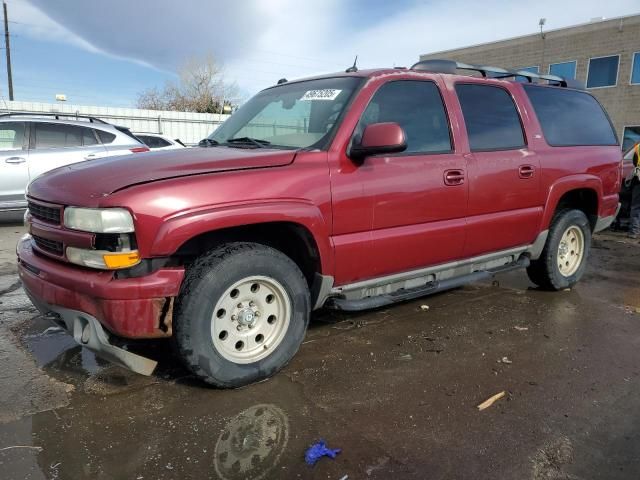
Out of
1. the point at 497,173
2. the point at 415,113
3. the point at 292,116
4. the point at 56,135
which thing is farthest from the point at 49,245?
the point at 56,135

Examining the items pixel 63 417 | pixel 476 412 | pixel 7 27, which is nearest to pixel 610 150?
pixel 476 412

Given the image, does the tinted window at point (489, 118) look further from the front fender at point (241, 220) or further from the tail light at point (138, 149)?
the tail light at point (138, 149)

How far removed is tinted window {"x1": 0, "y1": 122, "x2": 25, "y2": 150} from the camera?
24.7 feet

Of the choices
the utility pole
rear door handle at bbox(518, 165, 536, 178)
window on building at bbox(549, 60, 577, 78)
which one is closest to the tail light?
rear door handle at bbox(518, 165, 536, 178)

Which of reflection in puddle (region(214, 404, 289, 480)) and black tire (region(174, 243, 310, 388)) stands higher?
black tire (region(174, 243, 310, 388))

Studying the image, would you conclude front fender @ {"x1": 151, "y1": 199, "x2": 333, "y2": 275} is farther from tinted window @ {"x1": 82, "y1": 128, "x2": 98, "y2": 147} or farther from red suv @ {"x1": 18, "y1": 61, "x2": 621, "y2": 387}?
tinted window @ {"x1": 82, "y1": 128, "x2": 98, "y2": 147}

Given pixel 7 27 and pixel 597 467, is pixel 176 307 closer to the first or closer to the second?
pixel 597 467

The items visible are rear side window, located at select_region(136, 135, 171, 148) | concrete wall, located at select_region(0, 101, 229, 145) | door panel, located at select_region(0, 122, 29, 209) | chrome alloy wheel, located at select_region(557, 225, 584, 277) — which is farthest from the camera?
concrete wall, located at select_region(0, 101, 229, 145)

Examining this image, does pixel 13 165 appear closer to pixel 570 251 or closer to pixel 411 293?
pixel 411 293

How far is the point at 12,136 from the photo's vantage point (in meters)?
7.59

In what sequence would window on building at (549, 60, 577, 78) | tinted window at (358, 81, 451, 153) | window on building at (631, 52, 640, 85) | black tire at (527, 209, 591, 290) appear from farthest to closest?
window on building at (549, 60, 577, 78) → window on building at (631, 52, 640, 85) → black tire at (527, 209, 591, 290) → tinted window at (358, 81, 451, 153)

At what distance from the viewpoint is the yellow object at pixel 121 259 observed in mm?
2523

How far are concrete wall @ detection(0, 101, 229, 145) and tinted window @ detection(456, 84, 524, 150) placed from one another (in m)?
11.5

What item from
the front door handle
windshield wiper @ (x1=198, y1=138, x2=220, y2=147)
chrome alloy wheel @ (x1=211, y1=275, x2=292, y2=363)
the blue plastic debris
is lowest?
the blue plastic debris
